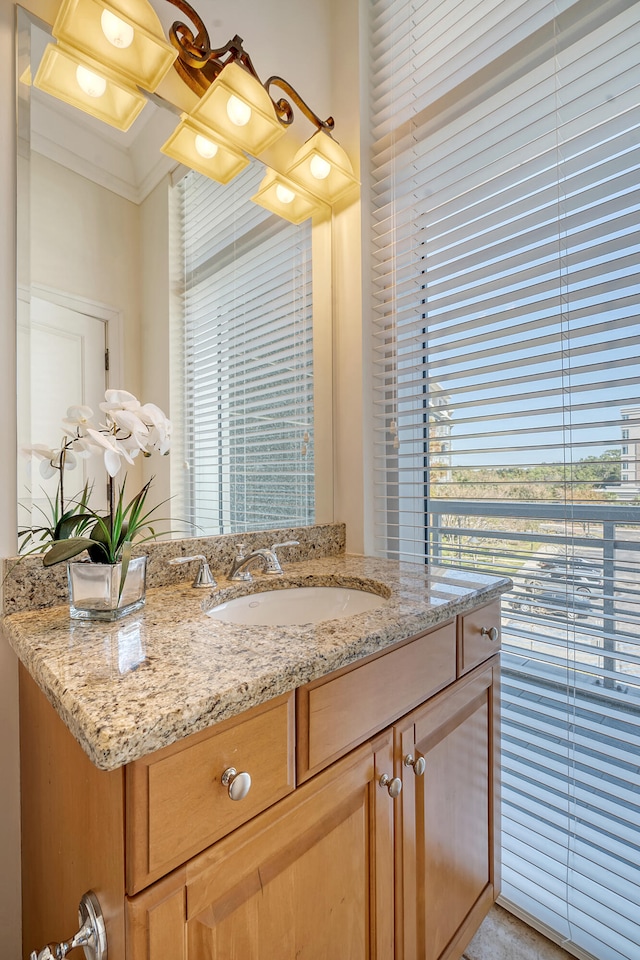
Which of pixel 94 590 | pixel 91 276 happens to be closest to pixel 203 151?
pixel 91 276

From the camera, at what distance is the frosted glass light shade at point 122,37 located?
93 centimetres

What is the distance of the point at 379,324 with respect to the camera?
1.53m

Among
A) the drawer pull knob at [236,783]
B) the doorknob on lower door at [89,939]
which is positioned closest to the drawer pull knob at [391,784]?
the drawer pull knob at [236,783]

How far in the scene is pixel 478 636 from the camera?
1057mm

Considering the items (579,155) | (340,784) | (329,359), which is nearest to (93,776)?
(340,784)

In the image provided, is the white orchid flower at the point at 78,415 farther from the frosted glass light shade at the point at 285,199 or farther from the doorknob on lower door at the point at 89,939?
the frosted glass light shade at the point at 285,199

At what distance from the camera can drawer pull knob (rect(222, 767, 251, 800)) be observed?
0.54 meters

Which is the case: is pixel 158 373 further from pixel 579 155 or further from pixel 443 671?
pixel 579 155

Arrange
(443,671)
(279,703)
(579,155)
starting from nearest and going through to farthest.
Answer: (279,703) → (443,671) → (579,155)

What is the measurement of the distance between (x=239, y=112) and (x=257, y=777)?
1.49 meters

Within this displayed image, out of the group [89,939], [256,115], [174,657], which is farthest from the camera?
[256,115]

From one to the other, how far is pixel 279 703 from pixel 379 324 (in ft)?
4.11

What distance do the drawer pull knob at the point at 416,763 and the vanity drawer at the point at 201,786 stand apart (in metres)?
0.30

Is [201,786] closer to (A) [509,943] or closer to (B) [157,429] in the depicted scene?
(B) [157,429]
